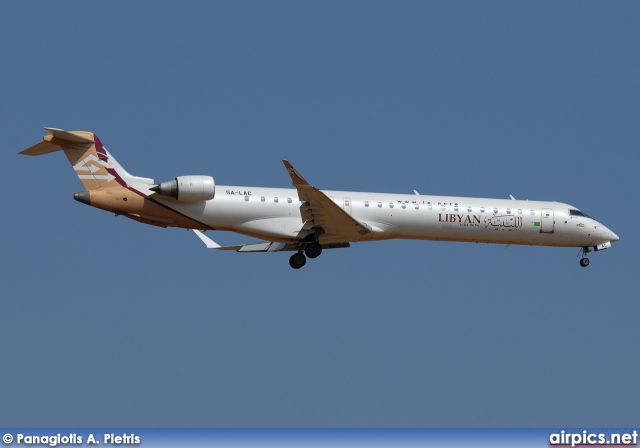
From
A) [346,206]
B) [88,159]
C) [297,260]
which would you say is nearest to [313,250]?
[297,260]

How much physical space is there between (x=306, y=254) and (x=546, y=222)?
807 cm

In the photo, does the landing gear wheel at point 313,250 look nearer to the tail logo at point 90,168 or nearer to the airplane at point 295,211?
the airplane at point 295,211

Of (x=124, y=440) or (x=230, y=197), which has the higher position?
(x=230, y=197)

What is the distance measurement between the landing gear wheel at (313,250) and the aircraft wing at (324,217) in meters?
0.32

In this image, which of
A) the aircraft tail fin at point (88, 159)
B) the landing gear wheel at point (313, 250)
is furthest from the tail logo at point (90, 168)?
the landing gear wheel at point (313, 250)

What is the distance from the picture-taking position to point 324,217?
3194 centimetres

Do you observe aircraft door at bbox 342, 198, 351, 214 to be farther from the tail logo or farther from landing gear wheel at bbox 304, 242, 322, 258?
the tail logo

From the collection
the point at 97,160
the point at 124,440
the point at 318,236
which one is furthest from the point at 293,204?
the point at 124,440

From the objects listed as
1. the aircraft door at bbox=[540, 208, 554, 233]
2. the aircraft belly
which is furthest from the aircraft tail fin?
the aircraft door at bbox=[540, 208, 554, 233]

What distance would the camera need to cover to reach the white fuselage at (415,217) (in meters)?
32.0

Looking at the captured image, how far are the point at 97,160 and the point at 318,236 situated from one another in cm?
683

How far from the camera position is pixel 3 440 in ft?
71.6

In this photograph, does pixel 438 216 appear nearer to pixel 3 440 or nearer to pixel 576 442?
pixel 576 442

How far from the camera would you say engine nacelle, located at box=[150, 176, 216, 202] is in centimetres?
3119
